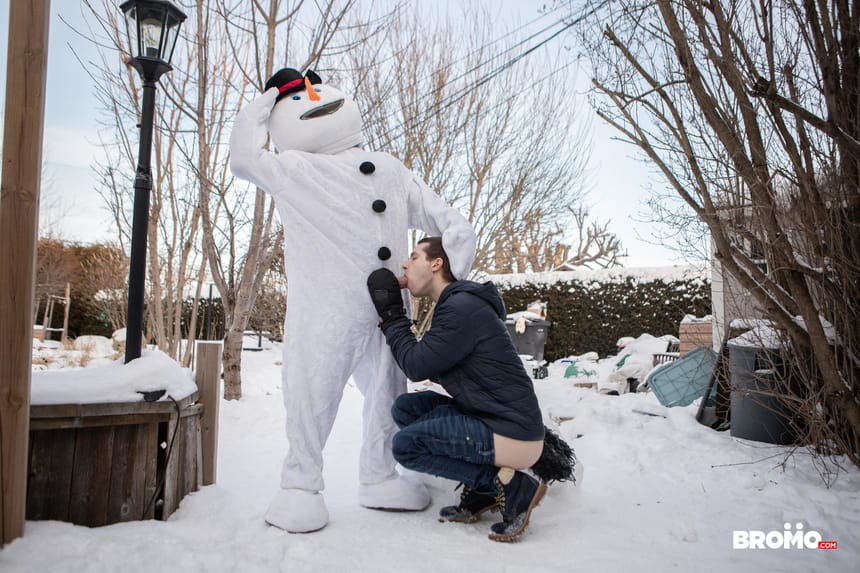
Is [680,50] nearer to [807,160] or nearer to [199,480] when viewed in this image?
[807,160]

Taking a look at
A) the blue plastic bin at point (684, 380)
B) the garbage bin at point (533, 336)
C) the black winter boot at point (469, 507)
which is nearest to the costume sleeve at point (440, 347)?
the black winter boot at point (469, 507)

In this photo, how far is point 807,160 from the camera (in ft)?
9.80

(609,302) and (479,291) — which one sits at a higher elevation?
(609,302)

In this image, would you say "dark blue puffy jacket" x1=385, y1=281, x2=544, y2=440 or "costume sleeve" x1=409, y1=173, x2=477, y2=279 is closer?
"dark blue puffy jacket" x1=385, y1=281, x2=544, y2=440

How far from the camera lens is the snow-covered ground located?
6.36 feet

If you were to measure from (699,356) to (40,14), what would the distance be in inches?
191

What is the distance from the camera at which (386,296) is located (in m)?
2.49

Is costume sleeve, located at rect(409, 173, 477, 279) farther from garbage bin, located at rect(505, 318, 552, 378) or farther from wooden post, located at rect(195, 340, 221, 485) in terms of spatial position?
garbage bin, located at rect(505, 318, 552, 378)

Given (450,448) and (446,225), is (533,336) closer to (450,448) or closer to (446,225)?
(446,225)

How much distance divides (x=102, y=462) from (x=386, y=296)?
3.85 ft

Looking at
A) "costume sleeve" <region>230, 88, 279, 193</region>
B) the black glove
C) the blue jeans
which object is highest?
"costume sleeve" <region>230, 88, 279, 193</region>

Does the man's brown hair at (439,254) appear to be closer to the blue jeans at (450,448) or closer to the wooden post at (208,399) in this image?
the blue jeans at (450,448)

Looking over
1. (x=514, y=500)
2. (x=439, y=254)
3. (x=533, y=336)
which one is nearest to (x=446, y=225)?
(x=439, y=254)


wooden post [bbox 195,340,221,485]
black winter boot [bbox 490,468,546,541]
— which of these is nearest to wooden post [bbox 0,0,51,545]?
wooden post [bbox 195,340,221,485]
